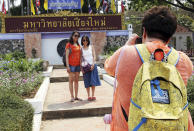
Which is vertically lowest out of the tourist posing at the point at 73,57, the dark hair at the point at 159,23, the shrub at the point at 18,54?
the shrub at the point at 18,54

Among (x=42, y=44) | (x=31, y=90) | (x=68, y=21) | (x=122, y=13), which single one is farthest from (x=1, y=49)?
(x=31, y=90)

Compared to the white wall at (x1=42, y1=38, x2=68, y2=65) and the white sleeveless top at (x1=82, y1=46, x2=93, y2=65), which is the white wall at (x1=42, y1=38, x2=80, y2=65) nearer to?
the white wall at (x1=42, y1=38, x2=68, y2=65)

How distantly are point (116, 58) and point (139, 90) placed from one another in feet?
1.30

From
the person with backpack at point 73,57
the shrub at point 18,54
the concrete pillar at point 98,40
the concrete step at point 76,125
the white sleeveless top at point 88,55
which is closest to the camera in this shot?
the concrete step at point 76,125

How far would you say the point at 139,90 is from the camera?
1574 mm

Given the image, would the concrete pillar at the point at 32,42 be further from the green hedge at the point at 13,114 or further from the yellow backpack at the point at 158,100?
the yellow backpack at the point at 158,100

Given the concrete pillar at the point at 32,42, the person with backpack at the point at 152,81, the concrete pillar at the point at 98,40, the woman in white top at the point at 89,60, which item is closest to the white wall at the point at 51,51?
the concrete pillar at the point at 32,42

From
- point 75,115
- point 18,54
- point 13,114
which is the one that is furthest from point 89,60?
point 18,54

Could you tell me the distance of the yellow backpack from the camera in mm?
1478

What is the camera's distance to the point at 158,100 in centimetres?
153

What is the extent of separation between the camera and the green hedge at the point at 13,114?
3070 mm

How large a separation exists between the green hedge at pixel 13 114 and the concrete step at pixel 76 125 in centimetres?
116

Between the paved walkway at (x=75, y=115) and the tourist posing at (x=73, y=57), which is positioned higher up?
the tourist posing at (x=73, y=57)

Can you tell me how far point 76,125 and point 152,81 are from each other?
12.5 feet
